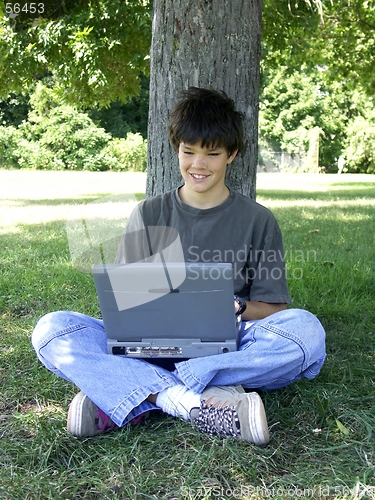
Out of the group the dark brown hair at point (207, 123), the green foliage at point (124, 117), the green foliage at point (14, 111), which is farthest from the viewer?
the green foliage at point (124, 117)

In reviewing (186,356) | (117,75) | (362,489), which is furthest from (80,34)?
(362,489)

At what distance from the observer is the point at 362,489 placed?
6.57 feet

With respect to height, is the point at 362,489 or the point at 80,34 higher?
the point at 80,34

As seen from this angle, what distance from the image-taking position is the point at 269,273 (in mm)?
2775

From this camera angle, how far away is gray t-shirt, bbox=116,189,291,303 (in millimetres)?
2807

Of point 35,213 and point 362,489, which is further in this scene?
point 35,213

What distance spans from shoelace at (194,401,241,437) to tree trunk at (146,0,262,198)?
4.99 feet

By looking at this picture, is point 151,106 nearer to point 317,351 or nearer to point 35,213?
point 317,351

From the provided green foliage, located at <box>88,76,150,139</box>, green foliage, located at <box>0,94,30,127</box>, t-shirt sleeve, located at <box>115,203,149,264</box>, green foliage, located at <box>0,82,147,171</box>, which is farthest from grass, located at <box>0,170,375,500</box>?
green foliage, located at <box>0,94,30,127</box>

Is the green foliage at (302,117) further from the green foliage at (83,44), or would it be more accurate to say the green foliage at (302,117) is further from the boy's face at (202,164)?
the boy's face at (202,164)

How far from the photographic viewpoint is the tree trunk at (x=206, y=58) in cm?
329

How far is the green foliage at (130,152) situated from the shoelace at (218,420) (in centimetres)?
2628

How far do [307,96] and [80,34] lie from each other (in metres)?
29.5

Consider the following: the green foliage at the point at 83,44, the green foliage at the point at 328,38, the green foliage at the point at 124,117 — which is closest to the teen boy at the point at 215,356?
the green foliage at the point at 83,44
